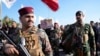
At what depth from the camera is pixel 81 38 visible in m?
10.0

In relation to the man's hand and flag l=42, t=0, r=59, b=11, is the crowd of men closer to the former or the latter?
the man's hand

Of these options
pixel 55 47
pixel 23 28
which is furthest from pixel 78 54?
pixel 55 47

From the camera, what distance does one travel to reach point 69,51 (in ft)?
34.4

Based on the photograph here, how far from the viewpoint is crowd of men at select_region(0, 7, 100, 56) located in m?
6.86

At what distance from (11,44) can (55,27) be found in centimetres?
888

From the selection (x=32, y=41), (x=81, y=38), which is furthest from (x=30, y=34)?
(x=81, y=38)

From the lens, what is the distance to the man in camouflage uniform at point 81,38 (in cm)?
1001

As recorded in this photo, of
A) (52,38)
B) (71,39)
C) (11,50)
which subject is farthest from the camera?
(52,38)

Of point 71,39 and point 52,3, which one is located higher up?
point 52,3

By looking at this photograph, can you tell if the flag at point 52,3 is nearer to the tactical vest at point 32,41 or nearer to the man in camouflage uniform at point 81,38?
the man in camouflage uniform at point 81,38

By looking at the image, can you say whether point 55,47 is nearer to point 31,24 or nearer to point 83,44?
point 83,44

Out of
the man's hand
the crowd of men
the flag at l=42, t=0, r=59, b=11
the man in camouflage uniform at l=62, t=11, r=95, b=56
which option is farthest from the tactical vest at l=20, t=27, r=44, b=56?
the flag at l=42, t=0, r=59, b=11

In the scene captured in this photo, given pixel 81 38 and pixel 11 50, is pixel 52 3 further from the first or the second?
pixel 11 50

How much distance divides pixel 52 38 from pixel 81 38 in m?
5.14
